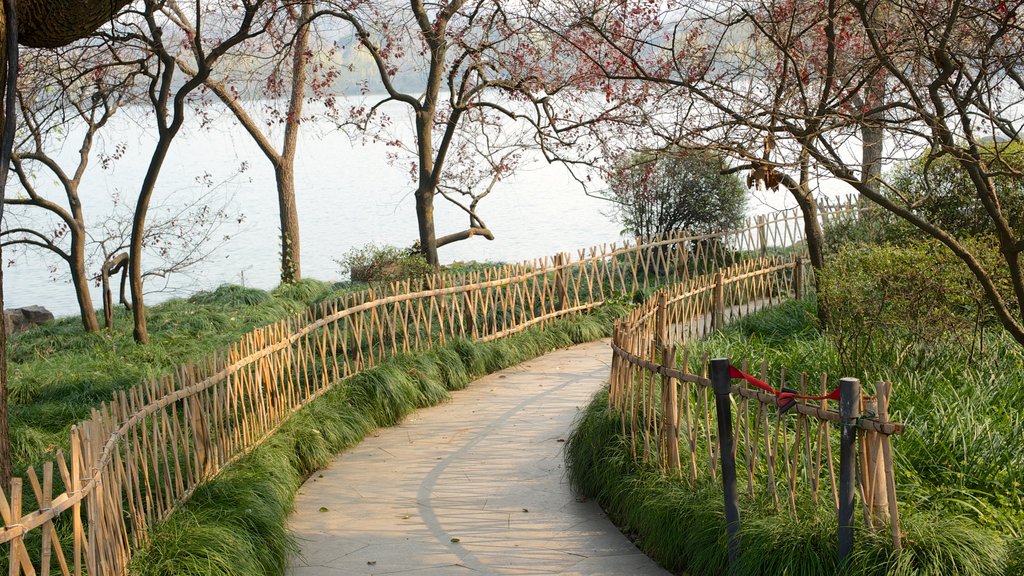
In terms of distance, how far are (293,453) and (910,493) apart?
4249 millimetres

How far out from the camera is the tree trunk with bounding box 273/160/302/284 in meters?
18.3

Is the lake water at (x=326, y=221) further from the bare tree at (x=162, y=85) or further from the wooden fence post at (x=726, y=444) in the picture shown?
the wooden fence post at (x=726, y=444)

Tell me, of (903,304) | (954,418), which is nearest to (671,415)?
(954,418)

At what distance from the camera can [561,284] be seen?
12.6 m

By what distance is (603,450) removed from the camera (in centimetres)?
667

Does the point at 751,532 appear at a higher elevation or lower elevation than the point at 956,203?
lower

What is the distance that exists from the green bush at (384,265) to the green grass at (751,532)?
746 cm

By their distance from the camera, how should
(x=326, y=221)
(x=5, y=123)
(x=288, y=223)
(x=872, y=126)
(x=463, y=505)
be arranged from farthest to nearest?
(x=326, y=221) → (x=288, y=223) → (x=463, y=505) → (x=872, y=126) → (x=5, y=123)

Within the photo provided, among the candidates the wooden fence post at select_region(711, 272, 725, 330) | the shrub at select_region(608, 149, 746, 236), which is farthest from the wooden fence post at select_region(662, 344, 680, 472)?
the shrub at select_region(608, 149, 746, 236)

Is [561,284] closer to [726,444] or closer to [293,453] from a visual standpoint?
[293,453]

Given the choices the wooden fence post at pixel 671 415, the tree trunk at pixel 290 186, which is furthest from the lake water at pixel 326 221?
the wooden fence post at pixel 671 415

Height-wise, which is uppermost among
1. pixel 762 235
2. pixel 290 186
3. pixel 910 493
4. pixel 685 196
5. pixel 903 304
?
pixel 290 186

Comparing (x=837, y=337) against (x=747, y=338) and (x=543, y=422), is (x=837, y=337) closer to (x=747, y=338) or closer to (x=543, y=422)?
(x=747, y=338)

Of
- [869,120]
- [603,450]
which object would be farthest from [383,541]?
[869,120]
